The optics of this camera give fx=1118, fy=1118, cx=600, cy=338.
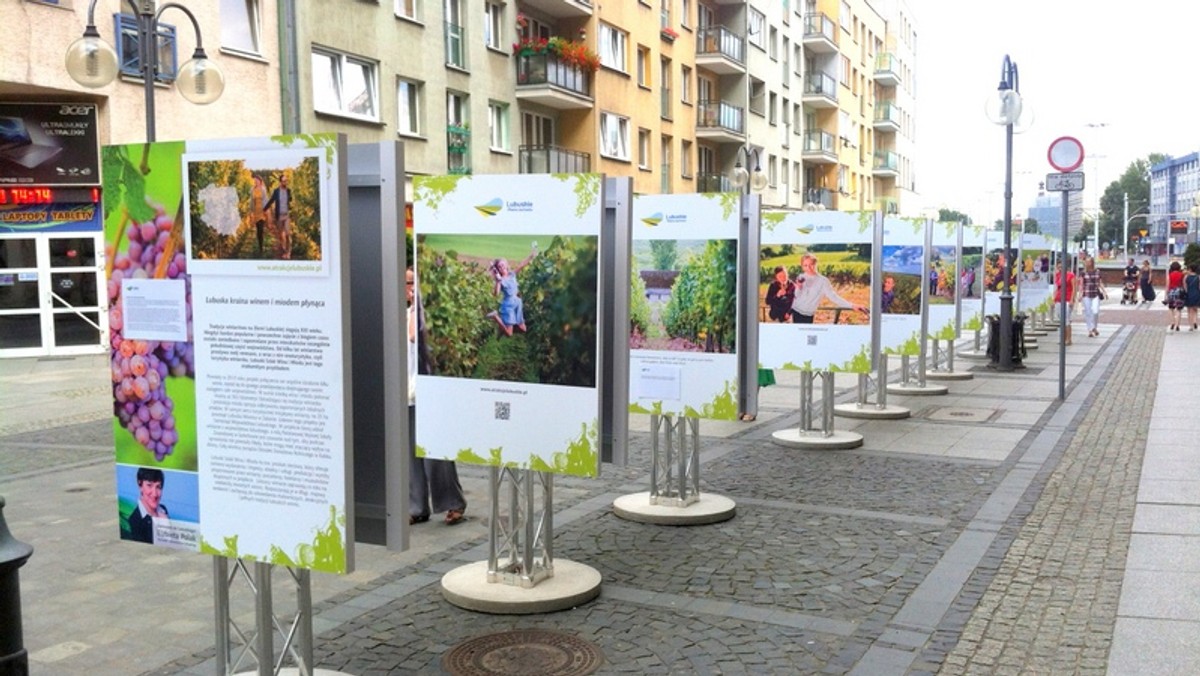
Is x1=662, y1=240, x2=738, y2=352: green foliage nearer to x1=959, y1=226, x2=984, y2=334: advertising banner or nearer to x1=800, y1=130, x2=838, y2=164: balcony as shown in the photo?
x1=959, y1=226, x2=984, y2=334: advertising banner

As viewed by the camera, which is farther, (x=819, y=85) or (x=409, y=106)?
(x=819, y=85)

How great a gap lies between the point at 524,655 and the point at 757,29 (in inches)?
1921

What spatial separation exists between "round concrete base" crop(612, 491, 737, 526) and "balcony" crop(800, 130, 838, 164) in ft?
174

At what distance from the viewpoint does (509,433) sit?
6.08 metres

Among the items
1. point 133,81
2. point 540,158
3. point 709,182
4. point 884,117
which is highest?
point 884,117

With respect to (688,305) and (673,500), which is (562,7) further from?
(673,500)

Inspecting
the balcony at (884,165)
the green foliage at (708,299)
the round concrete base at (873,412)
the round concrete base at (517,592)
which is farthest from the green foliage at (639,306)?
the balcony at (884,165)

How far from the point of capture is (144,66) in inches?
503

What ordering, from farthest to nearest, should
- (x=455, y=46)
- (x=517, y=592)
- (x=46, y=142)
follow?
(x=455, y=46)
(x=46, y=142)
(x=517, y=592)

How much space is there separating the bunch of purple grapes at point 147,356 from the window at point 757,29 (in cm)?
4716

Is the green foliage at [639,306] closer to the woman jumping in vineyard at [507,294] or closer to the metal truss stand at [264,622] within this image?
the woman jumping in vineyard at [507,294]

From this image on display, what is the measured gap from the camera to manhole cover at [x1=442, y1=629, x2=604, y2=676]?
5055 mm

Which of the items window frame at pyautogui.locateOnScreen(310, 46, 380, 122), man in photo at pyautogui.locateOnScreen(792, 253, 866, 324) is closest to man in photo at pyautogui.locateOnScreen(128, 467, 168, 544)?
man in photo at pyautogui.locateOnScreen(792, 253, 866, 324)

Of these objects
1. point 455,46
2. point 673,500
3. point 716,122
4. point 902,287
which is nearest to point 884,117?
point 716,122
